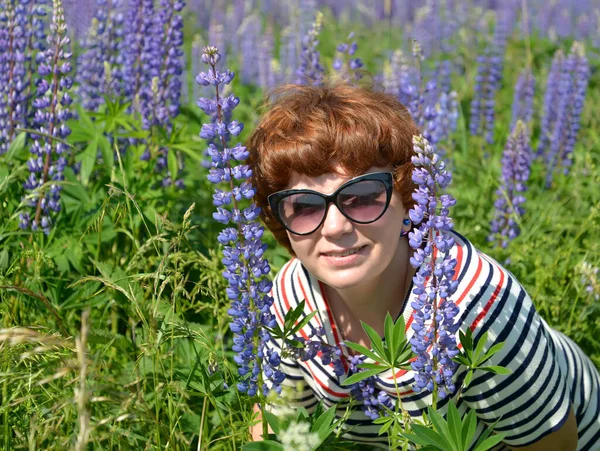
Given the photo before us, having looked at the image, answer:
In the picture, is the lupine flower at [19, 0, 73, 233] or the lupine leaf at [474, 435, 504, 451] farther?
the lupine flower at [19, 0, 73, 233]

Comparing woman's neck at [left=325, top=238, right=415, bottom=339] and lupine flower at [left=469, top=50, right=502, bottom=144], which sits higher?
lupine flower at [left=469, top=50, right=502, bottom=144]

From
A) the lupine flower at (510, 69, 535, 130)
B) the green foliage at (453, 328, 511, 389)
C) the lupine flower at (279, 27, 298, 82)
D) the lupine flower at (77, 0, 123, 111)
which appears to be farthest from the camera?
the lupine flower at (279, 27, 298, 82)

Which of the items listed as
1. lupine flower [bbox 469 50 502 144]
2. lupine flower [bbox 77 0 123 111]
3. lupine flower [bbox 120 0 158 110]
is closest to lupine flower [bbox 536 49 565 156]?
lupine flower [bbox 469 50 502 144]

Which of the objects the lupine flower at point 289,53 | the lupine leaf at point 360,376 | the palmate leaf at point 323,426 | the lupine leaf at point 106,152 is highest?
the lupine flower at point 289,53

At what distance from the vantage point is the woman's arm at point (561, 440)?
2350 millimetres

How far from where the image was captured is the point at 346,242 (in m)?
2.17

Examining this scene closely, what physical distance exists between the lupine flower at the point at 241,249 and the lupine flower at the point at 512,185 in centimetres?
179

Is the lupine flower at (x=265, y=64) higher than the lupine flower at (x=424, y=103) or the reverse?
higher

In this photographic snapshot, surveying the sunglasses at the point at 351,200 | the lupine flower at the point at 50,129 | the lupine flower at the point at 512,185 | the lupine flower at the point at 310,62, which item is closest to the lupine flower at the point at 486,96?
the lupine flower at the point at 512,185

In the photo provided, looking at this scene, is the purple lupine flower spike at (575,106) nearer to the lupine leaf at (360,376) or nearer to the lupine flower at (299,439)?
the lupine leaf at (360,376)

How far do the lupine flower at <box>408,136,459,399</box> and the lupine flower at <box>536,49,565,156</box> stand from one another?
328 centimetres

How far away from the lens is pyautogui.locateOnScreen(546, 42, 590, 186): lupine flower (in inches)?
184

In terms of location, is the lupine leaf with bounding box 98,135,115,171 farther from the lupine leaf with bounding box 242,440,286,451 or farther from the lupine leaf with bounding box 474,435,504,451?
the lupine leaf with bounding box 474,435,504,451

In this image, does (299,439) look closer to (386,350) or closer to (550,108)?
(386,350)
